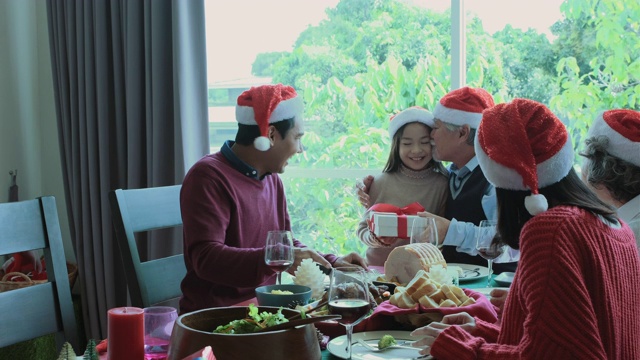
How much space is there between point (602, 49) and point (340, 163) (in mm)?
1222

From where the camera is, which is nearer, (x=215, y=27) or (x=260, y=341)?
(x=260, y=341)

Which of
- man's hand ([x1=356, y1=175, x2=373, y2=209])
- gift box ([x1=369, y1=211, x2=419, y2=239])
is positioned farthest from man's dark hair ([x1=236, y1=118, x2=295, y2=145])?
man's hand ([x1=356, y1=175, x2=373, y2=209])

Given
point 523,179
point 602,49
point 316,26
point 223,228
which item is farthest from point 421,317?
point 316,26

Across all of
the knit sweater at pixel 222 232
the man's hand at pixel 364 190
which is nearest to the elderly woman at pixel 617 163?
the knit sweater at pixel 222 232

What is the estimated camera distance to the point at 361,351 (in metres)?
1.40

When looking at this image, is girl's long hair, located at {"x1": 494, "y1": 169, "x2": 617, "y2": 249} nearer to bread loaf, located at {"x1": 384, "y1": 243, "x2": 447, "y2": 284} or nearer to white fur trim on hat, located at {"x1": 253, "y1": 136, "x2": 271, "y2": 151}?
bread loaf, located at {"x1": 384, "y1": 243, "x2": 447, "y2": 284}

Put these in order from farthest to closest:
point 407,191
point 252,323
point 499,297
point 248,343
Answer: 1. point 407,191
2. point 499,297
3. point 252,323
4. point 248,343

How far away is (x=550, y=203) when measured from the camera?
4.56 feet

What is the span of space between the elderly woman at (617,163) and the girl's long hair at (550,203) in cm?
61

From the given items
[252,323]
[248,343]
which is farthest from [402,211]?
[248,343]

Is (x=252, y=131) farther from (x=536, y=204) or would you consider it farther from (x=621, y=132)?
(x=536, y=204)

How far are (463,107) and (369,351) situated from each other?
1.57 metres

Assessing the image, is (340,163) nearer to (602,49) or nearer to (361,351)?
(602,49)

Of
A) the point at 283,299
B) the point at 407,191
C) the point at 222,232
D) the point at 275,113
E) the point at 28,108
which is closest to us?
the point at 283,299
